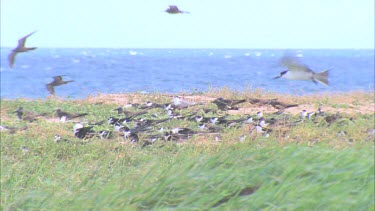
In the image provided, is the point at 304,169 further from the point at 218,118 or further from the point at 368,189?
the point at 218,118

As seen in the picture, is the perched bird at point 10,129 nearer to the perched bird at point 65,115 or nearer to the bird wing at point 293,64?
the perched bird at point 65,115

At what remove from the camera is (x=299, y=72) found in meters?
6.72

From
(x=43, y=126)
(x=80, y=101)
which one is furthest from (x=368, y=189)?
(x=80, y=101)

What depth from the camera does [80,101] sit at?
1155cm

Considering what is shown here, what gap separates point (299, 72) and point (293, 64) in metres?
0.12

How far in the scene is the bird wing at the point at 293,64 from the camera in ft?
21.5

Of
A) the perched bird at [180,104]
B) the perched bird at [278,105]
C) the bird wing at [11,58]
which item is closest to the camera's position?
the bird wing at [11,58]

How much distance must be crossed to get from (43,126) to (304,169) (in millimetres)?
4640

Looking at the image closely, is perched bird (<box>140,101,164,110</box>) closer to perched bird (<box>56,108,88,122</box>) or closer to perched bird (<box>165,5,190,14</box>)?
perched bird (<box>56,108,88,122</box>)

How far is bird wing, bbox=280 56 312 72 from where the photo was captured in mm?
6549

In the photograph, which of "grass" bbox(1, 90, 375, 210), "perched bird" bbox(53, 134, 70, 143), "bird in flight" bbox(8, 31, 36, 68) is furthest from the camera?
"perched bird" bbox(53, 134, 70, 143)

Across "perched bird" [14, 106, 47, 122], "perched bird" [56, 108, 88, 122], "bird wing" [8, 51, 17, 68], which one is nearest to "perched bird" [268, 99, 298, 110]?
"perched bird" [56, 108, 88, 122]

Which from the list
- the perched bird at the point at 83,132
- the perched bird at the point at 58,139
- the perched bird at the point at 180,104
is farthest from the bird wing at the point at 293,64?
the perched bird at the point at 58,139

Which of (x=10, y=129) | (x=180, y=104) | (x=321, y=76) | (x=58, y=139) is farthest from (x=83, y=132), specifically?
(x=321, y=76)
